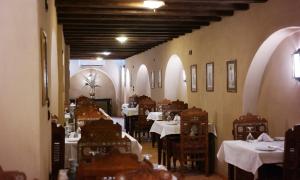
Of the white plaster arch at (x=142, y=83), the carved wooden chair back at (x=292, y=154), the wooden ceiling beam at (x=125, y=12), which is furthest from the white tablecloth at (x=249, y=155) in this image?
the white plaster arch at (x=142, y=83)

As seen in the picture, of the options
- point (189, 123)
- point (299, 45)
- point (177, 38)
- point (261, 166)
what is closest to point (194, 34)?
point (177, 38)

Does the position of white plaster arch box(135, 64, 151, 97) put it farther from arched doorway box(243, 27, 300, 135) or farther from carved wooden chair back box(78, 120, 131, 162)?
carved wooden chair back box(78, 120, 131, 162)

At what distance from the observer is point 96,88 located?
837 inches

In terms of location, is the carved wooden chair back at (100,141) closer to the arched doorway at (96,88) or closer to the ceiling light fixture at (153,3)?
the ceiling light fixture at (153,3)

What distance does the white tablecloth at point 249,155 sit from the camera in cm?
447

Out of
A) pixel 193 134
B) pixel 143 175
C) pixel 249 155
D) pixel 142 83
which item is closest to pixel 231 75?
pixel 193 134

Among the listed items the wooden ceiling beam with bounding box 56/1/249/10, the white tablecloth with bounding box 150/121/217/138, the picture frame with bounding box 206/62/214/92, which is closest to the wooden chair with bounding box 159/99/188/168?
the white tablecloth with bounding box 150/121/217/138

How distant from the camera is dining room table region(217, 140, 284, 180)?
14.7ft

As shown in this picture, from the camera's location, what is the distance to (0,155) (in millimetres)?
2725

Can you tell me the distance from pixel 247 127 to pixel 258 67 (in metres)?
1.06

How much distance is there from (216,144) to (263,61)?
2.06 metres

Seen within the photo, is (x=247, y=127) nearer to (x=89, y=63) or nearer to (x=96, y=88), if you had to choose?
(x=89, y=63)

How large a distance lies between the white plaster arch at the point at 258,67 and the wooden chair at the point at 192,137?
91cm

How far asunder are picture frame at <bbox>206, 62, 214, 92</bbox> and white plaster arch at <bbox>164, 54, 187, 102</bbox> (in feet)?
10.4
